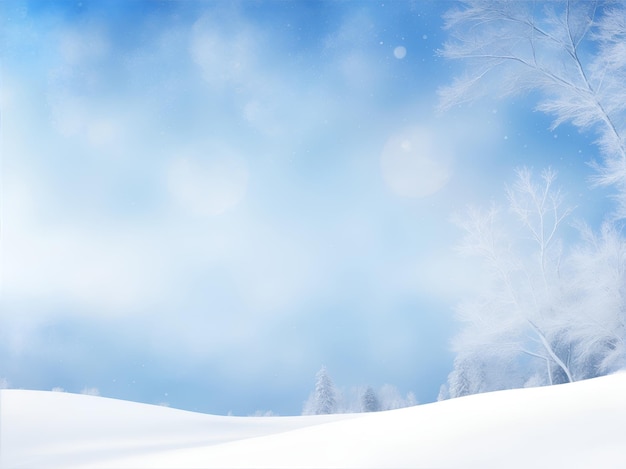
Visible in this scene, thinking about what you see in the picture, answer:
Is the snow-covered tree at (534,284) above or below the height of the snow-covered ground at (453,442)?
above

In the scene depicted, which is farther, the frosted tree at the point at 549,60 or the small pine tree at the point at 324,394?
the small pine tree at the point at 324,394

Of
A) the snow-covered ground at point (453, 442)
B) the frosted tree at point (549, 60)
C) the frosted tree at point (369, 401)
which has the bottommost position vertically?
the snow-covered ground at point (453, 442)

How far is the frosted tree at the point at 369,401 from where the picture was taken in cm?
1303

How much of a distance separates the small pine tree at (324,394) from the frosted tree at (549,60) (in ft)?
27.6

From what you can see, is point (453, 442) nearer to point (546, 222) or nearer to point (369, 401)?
point (546, 222)

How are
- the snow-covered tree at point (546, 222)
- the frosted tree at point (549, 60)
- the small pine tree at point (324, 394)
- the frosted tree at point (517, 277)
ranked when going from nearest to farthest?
the frosted tree at point (549, 60)
the snow-covered tree at point (546, 222)
the frosted tree at point (517, 277)
the small pine tree at point (324, 394)

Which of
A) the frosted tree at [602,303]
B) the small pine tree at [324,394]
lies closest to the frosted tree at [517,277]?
the frosted tree at [602,303]

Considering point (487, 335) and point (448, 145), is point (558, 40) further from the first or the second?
point (448, 145)

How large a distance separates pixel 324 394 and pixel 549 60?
9.69m

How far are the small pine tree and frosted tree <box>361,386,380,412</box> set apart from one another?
31.2 inches

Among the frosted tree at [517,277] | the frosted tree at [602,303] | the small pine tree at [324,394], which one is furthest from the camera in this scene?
the small pine tree at [324,394]

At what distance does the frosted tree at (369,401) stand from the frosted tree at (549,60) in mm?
8078

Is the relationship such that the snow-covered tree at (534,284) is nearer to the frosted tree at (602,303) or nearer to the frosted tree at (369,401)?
the frosted tree at (602,303)

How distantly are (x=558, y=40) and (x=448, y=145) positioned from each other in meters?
12.1
